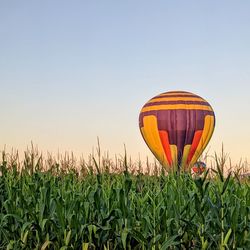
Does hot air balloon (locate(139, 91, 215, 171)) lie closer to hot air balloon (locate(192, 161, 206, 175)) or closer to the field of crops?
hot air balloon (locate(192, 161, 206, 175))

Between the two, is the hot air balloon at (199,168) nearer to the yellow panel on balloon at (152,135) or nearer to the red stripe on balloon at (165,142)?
the red stripe on balloon at (165,142)

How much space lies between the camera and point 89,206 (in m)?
7.16

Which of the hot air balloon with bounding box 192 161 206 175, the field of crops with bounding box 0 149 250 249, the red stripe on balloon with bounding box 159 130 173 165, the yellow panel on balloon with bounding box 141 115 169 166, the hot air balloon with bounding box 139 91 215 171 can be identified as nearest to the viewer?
the field of crops with bounding box 0 149 250 249

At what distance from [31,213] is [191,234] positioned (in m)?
2.19

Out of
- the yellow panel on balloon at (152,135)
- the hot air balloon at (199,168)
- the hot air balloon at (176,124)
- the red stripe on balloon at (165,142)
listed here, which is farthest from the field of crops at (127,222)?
the yellow panel on balloon at (152,135)

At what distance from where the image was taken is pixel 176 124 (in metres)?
36.1

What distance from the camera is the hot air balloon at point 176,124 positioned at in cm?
3600

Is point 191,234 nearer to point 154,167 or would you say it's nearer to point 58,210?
point 58,210

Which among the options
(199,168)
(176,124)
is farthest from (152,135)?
(199,168)

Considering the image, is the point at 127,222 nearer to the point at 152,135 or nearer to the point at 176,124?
the point at 176,124

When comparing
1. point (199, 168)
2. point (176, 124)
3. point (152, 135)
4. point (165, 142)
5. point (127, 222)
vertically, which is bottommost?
point (127, 222)

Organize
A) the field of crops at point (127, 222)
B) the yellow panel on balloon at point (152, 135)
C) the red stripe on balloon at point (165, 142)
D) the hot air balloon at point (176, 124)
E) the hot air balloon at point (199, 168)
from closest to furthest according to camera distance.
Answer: the field of crops at point (127, 222) → the hot air balloon at point (199, 168) → the red stripe on balloon at point (165, 142) → the hot air balloon at point (176, 124) → the yellow panel on balloon at point (152, 135)

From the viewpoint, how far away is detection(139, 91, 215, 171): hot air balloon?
118 feet

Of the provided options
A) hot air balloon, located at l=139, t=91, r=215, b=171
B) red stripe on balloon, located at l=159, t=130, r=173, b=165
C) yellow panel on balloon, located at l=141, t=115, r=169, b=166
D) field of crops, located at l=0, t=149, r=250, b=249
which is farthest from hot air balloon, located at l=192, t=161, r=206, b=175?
yellow panel on balloon, located at l=141, t=115, r=169, b=166
